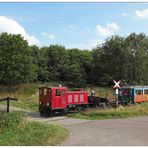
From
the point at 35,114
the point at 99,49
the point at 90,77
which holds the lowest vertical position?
the point at 35,114

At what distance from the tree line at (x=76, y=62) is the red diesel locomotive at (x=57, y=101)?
23.3m

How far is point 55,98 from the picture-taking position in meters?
29.9

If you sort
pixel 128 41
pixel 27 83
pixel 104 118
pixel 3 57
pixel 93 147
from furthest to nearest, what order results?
pixel 128 41, pixel 27 83, pixel 3 57, pixel 104 118, pixel 93 147

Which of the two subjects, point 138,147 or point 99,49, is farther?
point 99,49

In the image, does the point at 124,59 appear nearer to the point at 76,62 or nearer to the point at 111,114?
the point at 76,62

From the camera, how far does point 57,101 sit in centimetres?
2995

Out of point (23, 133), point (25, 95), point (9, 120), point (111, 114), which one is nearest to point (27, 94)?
point (25, 95)

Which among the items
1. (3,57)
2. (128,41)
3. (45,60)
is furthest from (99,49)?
(3,57)

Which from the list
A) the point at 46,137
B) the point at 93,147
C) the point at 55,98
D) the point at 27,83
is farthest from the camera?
the point at 27,83

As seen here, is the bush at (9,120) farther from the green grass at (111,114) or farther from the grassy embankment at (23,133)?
the green grass at (111,114)

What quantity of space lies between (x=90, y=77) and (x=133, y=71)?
13157mm

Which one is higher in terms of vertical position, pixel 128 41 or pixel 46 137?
pixel 128 41

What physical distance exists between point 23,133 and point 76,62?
62207 mm

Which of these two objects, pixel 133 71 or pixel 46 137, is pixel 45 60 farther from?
pixel 46 137
